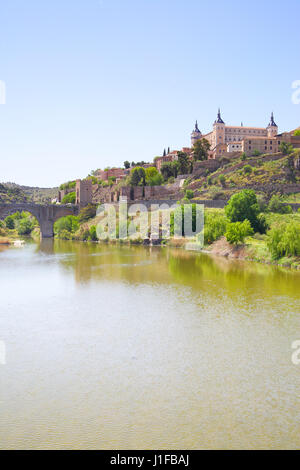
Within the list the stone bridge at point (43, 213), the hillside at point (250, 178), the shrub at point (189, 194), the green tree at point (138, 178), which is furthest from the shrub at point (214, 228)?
the stone bridge at point (43, 213)

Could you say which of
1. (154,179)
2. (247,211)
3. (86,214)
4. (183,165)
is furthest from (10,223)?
(247,211)

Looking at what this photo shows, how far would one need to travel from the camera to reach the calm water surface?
34.9 feet

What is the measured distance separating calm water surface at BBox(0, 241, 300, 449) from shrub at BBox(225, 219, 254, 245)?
14596mm

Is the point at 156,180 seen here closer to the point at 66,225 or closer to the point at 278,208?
the point at 66,225

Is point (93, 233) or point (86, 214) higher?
point (86, 214)

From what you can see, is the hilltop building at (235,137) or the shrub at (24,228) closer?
the hilltop building at (235,137)

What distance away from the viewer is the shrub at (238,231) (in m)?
43.4

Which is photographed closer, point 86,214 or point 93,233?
point 93,233

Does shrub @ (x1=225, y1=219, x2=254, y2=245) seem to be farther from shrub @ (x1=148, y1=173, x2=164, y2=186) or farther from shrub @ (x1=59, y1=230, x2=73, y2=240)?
shrub @ (x1=148, y1=173, x2=164, y2=186)

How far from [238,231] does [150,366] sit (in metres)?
30.4

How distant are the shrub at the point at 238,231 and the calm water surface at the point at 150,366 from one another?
14.6m

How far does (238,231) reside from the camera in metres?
43.5

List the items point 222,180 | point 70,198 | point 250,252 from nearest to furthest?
1. point 250,252
2. point 222,180
3. point 70,198

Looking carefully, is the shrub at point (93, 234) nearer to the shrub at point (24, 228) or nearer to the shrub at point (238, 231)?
the shrub at point (24, 228)
